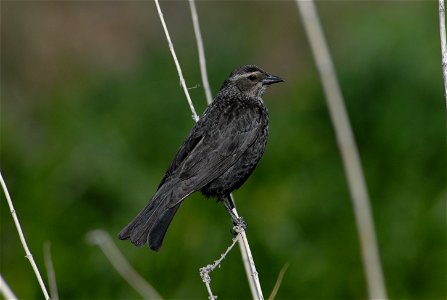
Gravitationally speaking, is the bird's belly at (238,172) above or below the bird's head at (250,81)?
below

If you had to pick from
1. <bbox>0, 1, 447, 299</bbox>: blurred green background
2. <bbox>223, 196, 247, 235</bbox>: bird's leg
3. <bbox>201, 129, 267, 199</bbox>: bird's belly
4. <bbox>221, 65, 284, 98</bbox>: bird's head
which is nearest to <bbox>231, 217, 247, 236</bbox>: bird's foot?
<bbox>223, 196, 247, 235</bbox>: bird's leg

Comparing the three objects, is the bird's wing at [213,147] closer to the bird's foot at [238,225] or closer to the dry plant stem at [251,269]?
the bird's foot at [238,225]

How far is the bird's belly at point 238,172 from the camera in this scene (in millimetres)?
4867

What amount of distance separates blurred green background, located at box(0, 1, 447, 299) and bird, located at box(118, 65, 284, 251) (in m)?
1.27

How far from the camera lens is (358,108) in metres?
7.69

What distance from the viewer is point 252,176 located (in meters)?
7.12

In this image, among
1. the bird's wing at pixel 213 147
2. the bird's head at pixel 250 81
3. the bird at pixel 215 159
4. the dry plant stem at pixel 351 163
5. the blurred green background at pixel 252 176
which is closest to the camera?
the dry plant stem at pixel 351 163

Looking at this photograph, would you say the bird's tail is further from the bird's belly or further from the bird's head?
the bird's head

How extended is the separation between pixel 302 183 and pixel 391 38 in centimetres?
194

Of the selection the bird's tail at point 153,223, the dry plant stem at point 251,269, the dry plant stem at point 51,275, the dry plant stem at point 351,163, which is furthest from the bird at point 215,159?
the dry plant stem at point 351,163

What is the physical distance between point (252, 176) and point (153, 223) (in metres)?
2.65

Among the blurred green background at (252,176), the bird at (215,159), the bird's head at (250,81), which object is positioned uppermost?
the bird's head at (250,81)

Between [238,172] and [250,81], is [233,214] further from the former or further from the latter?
[250,81]

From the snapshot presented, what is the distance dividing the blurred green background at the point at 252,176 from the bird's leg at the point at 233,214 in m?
1.01
